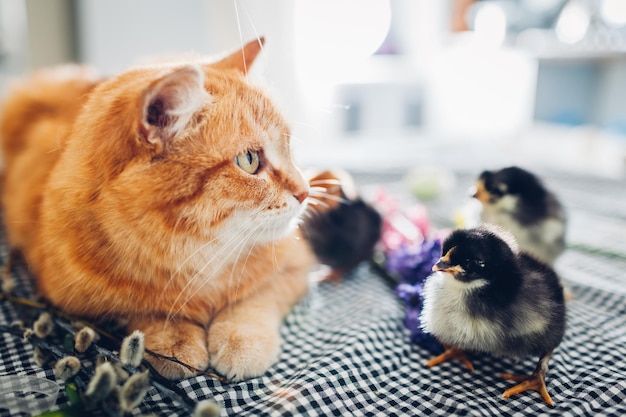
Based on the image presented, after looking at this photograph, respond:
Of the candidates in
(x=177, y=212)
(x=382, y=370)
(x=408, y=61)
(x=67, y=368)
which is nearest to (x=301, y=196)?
(x=177, y=212)

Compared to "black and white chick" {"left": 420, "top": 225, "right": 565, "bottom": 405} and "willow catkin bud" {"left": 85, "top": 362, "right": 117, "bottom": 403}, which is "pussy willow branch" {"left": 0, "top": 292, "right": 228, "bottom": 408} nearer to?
"willow catkin bud" {"left": 85, "top": 362, "right": 117, "bottom": 403}

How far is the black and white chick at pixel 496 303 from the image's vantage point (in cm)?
72

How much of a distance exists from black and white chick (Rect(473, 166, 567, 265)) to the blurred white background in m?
0.83

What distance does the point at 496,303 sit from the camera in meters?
0.73

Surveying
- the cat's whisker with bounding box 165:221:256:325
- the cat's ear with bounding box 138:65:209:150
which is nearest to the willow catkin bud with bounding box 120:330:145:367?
the cat's whisker with bounding box 165:221:256:325

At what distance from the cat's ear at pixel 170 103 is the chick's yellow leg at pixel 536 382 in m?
0.63

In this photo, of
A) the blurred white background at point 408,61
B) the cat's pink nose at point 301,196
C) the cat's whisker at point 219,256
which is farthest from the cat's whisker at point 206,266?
the blurred white background at point 408,61

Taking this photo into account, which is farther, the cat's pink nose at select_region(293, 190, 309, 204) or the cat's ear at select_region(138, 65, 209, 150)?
the cat's pink nose at select_region(293, 190, 309, 204)

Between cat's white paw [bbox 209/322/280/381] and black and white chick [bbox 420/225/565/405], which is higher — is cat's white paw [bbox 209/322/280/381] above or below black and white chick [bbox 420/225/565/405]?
below

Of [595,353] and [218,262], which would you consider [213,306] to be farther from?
[595,353]

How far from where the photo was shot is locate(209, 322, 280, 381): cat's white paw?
2.53ft

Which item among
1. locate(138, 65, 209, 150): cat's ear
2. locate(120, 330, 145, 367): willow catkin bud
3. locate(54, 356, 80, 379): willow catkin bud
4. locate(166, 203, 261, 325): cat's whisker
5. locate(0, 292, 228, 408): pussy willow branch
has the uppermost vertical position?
locate(138, 65, 209, 150): cat's ear

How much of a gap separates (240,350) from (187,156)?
0.31 m

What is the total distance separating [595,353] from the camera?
2.81 feet
